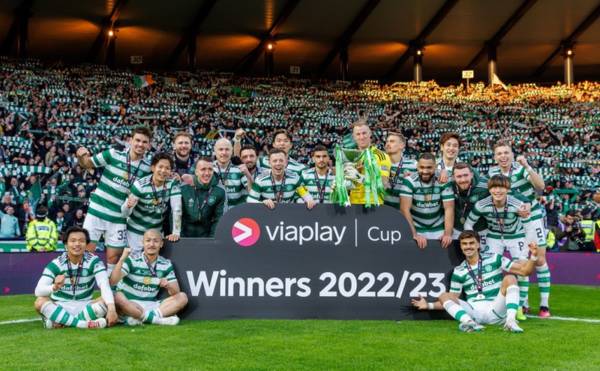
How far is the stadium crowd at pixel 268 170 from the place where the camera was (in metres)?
7.72

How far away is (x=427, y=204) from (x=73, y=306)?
4.03m

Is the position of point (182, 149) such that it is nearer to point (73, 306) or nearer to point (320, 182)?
point (320, 182)

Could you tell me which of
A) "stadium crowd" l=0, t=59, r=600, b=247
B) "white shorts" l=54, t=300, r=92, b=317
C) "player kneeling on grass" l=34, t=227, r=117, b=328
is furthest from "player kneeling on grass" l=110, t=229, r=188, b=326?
"stadium crowd" l=0, t=59, r=600, b=247

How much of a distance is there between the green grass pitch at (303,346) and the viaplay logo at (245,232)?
917 mm

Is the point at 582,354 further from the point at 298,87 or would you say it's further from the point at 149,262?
the point at 298,87

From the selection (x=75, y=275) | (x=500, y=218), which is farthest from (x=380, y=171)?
(x=75, y=275)

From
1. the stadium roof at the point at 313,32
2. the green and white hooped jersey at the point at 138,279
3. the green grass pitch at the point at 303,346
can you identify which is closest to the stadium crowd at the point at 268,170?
the green and white hooped jersey at the point at 138,279

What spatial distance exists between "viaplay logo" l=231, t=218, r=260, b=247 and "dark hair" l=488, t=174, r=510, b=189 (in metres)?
2.62

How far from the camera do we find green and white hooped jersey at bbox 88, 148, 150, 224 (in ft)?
27.7

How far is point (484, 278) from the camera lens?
7.65 metres

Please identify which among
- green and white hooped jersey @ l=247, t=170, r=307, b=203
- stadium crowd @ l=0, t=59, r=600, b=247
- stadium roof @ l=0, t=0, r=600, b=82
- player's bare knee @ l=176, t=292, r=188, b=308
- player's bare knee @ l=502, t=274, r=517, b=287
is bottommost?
player's bare knee @ l=176, t=292, r=188, b=308

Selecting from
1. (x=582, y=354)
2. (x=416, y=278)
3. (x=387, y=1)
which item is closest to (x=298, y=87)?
(x=387, y=1)

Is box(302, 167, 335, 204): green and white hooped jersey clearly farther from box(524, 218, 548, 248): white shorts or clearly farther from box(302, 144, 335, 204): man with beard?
box(524, 218, 548, 248): white shorts

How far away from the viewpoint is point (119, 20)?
3331 centimetres
